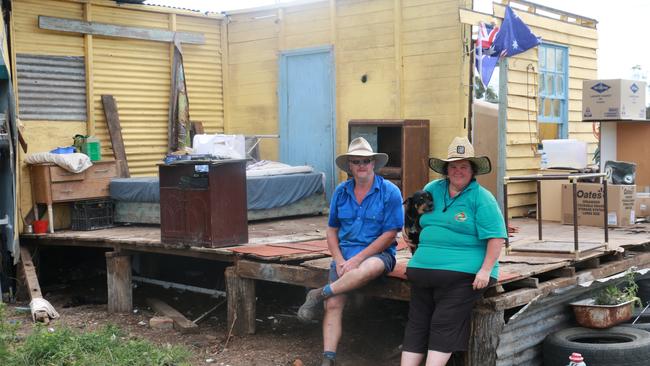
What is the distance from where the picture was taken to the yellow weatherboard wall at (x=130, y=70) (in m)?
10.3

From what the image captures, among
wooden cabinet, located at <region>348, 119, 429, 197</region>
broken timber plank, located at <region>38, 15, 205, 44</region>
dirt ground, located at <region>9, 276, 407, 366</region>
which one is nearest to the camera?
dirt ground, located at <region>9, 276, 407, 366</region>

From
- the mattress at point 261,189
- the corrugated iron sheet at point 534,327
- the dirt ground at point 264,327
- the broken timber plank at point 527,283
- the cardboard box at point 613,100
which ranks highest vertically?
the cardboard box at point 613,100

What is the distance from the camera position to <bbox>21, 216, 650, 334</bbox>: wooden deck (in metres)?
5.93

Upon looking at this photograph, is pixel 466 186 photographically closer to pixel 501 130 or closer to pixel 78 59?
pixel 501 130

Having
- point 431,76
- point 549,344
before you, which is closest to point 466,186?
point 549,344

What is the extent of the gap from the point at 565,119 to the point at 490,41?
8.60ft

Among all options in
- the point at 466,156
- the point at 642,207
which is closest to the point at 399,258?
the point at 466,156

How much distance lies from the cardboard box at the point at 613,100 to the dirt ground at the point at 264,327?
3990mm

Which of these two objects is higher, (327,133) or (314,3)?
(314,3)

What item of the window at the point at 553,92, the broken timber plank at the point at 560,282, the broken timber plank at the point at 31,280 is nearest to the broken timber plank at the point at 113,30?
the broken timber plank at the point at 31,280

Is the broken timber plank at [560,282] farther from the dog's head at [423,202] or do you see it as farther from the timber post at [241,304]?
the timber post at [241,304]

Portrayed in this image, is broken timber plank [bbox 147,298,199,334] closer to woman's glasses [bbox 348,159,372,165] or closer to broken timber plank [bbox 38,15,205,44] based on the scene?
woman's glasses [bbox 348,159,372,165]

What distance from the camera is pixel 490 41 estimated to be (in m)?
9.38

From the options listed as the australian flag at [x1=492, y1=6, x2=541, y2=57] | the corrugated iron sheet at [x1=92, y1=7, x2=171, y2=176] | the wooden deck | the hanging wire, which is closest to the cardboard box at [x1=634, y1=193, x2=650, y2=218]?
the wooden deck
